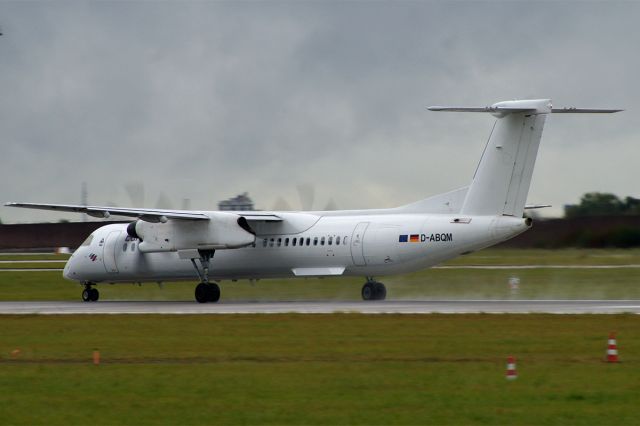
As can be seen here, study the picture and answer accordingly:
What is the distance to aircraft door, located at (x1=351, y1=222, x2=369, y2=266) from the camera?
33531 mm

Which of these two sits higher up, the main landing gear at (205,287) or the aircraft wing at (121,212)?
the aircraft wing at (121,212)

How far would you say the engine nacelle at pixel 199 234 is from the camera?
35.0 m

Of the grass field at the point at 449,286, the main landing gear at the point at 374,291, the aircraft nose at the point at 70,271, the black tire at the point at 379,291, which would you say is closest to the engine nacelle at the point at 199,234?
the aircraft nose at the point at 70,271

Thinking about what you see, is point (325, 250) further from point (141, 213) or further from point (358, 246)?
point (141, 213)

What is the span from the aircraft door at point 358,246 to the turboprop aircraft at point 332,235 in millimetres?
33

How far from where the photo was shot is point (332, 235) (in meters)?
34.4
